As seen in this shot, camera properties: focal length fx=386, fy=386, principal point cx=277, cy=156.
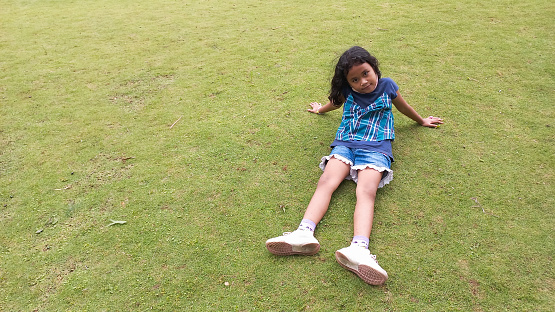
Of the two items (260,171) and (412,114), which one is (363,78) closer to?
(412,114)

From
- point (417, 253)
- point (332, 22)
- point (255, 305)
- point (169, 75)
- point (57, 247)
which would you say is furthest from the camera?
point (332, 22)

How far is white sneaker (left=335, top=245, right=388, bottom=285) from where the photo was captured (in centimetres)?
204

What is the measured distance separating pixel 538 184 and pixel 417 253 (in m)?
1.11

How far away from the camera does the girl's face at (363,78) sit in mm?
2760

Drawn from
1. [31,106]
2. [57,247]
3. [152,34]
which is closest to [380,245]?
[57,247]

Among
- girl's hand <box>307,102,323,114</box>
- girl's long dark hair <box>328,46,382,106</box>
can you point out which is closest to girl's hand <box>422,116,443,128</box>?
girl's long dark hair <box>328,46,382,106</box>

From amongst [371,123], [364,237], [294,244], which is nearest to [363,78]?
[371,123]

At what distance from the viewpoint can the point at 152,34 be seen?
560cm

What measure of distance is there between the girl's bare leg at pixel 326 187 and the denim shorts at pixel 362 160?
0.04 m

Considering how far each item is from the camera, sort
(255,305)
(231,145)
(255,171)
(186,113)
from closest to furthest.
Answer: (255,305), (255,171), (231,145), (186,113)

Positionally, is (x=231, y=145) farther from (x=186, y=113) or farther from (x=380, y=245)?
(x=380, y=245)

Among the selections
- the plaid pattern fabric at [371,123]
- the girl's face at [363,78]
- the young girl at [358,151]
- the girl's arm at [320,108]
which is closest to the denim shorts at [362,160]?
the young girl at [358,151]

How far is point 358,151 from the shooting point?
2.77 metres

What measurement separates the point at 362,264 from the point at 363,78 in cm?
136
